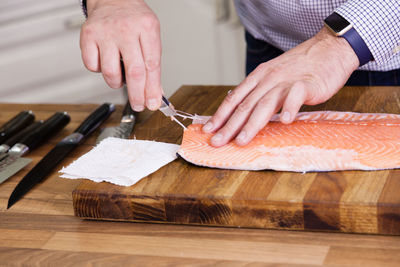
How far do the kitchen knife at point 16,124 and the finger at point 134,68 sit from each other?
1.71 ft

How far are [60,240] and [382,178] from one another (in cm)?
64

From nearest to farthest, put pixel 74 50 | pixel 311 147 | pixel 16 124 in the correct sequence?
pixel 311 147, pixel 16 124, pixel 74 50

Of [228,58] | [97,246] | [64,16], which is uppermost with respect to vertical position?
[97,246]

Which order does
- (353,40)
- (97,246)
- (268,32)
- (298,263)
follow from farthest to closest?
(268,32)
(353,40)
(97,246)
(298,263)

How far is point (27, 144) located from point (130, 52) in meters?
0.46

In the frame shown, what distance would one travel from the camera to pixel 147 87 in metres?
1.30

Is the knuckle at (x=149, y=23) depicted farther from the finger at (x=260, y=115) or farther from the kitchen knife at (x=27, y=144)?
the kitchen knife at (x=27, y=144)

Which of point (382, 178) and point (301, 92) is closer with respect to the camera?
point (382, 178)

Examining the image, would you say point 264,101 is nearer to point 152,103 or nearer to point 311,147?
point 311,147

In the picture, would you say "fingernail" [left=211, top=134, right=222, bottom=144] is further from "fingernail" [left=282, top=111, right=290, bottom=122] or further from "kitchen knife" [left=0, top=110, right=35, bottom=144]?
"kitchen knife" [left=0, top=110, right=35, bottom=144]

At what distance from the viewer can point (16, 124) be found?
5.54ft

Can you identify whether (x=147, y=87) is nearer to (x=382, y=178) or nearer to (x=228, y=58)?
(x=382, y=178)

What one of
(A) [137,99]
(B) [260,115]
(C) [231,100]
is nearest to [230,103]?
(C) [231,100]

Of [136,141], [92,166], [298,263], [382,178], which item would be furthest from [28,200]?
[382,178]
